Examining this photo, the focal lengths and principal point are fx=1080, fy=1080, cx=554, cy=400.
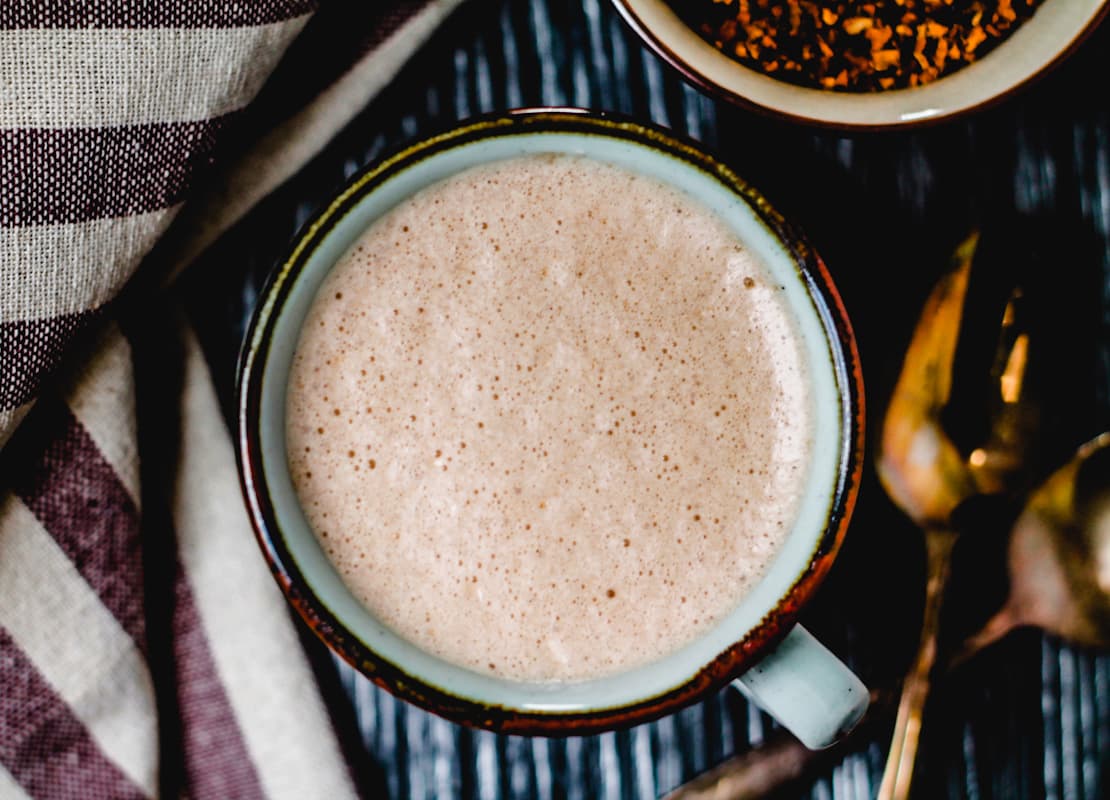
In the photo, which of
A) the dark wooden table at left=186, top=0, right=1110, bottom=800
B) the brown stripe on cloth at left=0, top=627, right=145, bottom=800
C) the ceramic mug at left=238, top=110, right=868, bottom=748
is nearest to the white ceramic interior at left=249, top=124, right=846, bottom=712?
the ceramic mug at left=238, top=110, right=868, bottom=748

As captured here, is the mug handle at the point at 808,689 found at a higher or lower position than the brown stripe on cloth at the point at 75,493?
lower

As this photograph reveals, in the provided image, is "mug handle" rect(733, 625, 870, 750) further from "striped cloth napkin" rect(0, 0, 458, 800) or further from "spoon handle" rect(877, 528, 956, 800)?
"striped cloth napkin" rect(0, 0, 458, 800)

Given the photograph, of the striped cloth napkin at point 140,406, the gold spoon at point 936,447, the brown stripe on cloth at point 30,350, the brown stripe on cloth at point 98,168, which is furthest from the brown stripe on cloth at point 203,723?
the gold spoon at point 936,447

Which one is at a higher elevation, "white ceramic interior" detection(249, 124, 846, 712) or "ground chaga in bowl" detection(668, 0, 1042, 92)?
"ground chaga in bowl" detection(668, 0, 1042, 92)

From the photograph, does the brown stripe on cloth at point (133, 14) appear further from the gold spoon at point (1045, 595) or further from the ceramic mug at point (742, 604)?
the gold spoon at point (1045, 595)

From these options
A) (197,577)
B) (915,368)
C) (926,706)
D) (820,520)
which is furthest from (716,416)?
(197,577)

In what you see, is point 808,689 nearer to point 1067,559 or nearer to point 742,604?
point 742,604

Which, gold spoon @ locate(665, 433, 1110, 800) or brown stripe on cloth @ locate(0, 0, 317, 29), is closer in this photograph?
brown stripe on cloth @ locate(0, 0, 317, 29)
